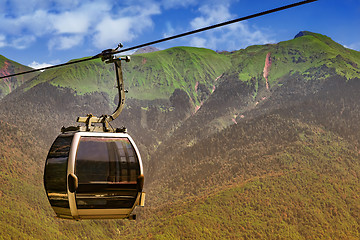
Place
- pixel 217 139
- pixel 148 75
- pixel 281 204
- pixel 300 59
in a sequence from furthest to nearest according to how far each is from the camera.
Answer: pixel 300 59 → pixel 148 75 → pixel 217 139 → pixel 281 204

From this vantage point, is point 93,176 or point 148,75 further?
point 148,75

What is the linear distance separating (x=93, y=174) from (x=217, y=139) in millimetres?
81487

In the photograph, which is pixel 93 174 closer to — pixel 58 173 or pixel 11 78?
pixel 58 173

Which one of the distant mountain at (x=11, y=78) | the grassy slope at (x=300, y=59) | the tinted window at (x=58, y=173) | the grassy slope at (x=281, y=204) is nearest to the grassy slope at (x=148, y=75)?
the grassy slope at (x=300, y=59)

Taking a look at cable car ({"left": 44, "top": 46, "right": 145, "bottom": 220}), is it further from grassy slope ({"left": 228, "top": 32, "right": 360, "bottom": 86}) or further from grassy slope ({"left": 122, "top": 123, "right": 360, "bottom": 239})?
grassy slope ({"left": 228, "top": 32, "right": 360, "bottom": 86})

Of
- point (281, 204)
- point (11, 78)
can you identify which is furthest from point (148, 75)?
point (281, 204)

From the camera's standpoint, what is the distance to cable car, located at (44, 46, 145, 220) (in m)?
9.92

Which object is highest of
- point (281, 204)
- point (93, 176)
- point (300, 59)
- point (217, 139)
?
point (300, 59)

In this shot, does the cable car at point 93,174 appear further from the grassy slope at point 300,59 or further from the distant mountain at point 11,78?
the distant mountain at point 11,78

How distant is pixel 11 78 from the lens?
5610 inches

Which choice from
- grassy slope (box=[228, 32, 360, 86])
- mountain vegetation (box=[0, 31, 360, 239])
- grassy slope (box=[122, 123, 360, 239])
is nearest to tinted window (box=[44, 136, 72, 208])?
mountain vegetation (box=[0, 31, 360, 239])

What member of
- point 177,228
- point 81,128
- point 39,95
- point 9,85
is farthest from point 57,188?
point 9,85

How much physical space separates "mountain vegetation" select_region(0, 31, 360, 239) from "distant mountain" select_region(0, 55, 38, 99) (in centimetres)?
2908

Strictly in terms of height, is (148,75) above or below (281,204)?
above
